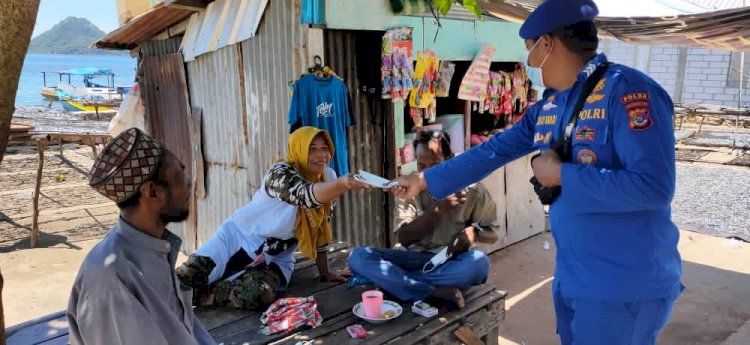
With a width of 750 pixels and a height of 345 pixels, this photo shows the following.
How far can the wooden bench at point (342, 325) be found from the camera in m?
2.82

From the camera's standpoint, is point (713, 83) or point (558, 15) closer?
point (558, 15)

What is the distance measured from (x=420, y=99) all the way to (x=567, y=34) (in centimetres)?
358

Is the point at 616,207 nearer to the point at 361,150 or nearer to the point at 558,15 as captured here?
the point at 558,15

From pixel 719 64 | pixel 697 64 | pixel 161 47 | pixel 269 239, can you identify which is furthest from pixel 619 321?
pixel 697 64

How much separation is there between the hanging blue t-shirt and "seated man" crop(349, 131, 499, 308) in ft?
4.49

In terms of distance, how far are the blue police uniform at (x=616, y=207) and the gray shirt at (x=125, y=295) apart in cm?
154

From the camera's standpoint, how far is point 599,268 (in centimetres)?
190

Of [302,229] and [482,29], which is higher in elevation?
[482,29]

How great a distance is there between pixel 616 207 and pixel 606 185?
106 mm

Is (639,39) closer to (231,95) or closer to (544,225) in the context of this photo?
(544,225)

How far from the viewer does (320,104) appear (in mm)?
4633

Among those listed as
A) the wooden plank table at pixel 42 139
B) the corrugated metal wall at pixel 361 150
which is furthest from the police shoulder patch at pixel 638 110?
the wooden plank table at pixel 42 139

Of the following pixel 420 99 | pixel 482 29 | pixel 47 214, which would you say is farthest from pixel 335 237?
pixel 47 214

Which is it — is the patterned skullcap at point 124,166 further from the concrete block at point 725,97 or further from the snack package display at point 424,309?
the concrete block at point 725,97
